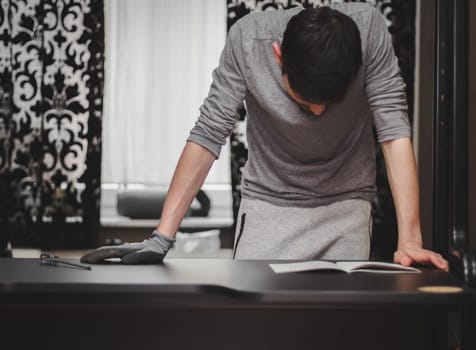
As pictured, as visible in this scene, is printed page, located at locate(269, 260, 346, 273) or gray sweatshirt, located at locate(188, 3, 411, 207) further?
gray sweatshirt, located at locate(188, 3, 411, 207)

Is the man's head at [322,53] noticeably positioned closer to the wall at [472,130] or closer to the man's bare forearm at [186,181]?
the man's bare forearm at [186,181]

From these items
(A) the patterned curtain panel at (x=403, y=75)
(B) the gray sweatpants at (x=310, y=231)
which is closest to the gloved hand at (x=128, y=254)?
(B) the gray sweatpants at (x=310, y=231)

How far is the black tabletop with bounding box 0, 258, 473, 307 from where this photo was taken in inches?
46.1

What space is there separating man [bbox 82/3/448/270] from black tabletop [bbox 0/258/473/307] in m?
0.20

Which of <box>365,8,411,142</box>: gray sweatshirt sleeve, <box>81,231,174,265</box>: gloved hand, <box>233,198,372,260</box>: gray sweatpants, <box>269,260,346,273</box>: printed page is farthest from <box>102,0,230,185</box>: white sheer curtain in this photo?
<box>269,260,346,273</box>: printed page

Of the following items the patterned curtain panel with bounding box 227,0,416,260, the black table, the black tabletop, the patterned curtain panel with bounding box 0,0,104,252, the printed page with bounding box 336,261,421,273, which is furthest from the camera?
the patterned curtain panel with bounding box 0,0,104,252

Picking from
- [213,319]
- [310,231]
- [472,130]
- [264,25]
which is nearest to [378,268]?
[213,319]

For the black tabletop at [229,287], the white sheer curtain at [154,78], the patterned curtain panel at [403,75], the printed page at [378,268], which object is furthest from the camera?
the white sheer curtain at [154,78]

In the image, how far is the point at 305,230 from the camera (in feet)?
6.19

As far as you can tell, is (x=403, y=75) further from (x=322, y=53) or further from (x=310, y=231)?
(x=322, y=53)

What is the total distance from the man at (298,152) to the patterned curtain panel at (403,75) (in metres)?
1.66

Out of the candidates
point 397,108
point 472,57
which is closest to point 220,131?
point 397,108

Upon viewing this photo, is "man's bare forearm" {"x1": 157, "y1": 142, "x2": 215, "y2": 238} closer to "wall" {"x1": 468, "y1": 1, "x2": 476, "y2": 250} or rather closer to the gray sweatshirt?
the gray sweatshirt

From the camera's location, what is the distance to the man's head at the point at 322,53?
4.77ft
